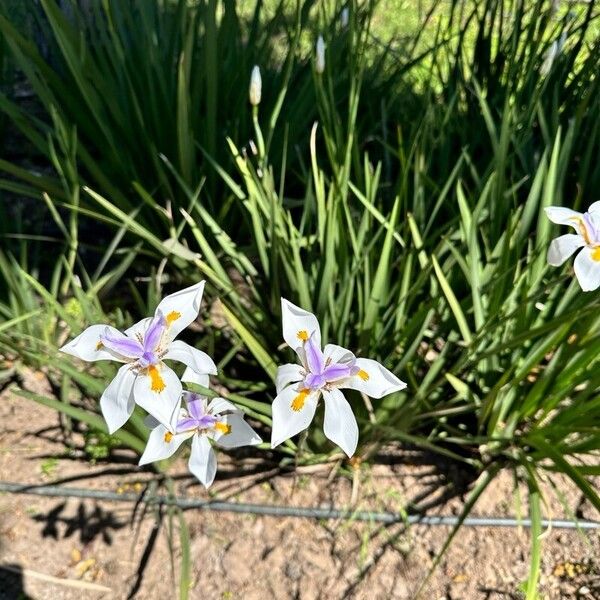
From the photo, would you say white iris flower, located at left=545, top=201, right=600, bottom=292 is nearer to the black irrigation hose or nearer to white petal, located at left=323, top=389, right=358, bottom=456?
white petal, located at left=323, top=389, right=358, bottom=456

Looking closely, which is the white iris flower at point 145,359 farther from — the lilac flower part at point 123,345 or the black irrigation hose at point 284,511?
the black irrigation hose at point 284,511

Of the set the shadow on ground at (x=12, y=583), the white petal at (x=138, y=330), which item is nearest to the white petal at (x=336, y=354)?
the white petal at (x=138, y=330)

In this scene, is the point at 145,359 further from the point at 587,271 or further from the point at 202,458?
the point at 587,271

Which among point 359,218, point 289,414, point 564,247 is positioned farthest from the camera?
point 359,218

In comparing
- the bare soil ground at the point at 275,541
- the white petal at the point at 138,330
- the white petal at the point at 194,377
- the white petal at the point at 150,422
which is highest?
the white petal at the point at 138,330

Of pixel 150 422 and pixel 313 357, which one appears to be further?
pixel 150 422

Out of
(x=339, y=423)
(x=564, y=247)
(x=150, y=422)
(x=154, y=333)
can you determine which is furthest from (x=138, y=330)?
(x=564, y=247)
